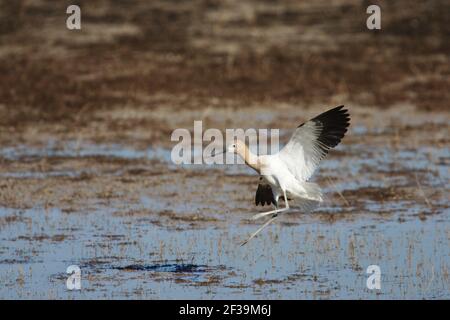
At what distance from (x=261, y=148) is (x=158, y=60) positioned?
7.07m

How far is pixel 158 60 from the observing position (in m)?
20.6

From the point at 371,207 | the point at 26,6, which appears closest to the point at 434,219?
the point at 371,207

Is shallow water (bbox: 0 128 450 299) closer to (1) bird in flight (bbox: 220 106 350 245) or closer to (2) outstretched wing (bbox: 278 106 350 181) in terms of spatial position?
(1) bird in flight (bbox: 220 106 350 245)

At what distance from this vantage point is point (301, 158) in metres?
8.95

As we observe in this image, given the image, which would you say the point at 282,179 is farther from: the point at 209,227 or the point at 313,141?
the point at 209,227

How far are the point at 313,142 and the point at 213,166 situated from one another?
444 cm

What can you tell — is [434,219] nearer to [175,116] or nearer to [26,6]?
[175,116]

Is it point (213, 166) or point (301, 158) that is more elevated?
point (301, 158)

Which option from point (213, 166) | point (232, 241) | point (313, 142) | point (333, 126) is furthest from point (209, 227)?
point (213, 166)

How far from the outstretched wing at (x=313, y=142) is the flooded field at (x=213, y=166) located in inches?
30.8

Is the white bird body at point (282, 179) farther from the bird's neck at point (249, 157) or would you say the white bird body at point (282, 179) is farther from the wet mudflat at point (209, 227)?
the wet mudflat at point (209, 227)

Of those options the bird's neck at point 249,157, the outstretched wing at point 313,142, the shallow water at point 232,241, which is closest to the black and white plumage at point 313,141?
the outstretched wing at point 313,142

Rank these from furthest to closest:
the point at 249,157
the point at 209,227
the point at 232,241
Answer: the point at 209,227 → the point at 232,241 → the point at 249,157

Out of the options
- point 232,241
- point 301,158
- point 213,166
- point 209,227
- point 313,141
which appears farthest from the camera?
point 213,166
